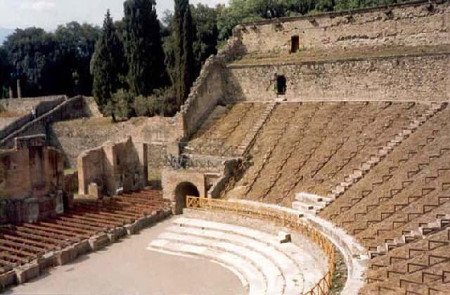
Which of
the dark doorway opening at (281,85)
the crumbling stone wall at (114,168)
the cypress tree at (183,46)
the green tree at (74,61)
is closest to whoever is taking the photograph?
the crumbling stone wall at (114,168)

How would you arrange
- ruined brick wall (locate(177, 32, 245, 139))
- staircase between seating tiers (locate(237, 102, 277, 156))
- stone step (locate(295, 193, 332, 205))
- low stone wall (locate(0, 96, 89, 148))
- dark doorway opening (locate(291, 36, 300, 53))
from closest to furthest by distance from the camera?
stone step (locate(295, 193, 332, 205)), staircase between seating tiers (locate(237, 102, 277, 156)), ruined brick wall (locate(177, 32, 245, 139)), dark doorway opening (locate(291, 36, 300, 53)), low stone wall (locate(0, 96, 89, 148))

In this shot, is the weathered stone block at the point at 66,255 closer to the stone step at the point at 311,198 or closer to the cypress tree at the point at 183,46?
the stone step at the point at 311,198

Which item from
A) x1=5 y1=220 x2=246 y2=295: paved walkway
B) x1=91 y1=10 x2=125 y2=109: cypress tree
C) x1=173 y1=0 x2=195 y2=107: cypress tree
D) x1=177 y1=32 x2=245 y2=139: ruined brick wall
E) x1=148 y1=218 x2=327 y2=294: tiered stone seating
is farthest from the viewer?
x1=91 y1=10 x2=125 y2=109: cypress tree

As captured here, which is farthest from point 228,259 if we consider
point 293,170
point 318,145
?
point 318,145

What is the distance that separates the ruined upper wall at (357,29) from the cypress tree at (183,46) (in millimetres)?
3822

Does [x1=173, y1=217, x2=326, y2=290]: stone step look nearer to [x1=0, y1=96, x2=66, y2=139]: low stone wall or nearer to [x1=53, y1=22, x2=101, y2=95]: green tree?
[x1=0, y1=96, x2=66, y2=139]: low stone wall

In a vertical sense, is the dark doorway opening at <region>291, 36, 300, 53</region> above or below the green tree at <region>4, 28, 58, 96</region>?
below

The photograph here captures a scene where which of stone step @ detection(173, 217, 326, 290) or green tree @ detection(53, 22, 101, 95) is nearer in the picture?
stone step @ detection(173, 217, 326, 290)

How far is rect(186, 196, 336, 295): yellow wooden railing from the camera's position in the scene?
17359mm

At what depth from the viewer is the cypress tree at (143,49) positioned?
1752 inches

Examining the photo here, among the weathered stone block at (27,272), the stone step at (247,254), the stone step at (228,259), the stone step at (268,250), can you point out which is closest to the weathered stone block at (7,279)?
the weathered stone block at (27,272)

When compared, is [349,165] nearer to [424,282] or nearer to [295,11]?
[424,282]

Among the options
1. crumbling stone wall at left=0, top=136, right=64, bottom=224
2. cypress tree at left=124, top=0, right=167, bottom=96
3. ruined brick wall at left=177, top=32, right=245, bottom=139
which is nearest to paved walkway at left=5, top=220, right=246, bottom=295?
crumbling stone wall at left=0, top=136, right=64, bottom=224

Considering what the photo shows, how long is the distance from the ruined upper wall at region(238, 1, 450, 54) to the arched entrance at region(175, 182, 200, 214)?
12.4 m
